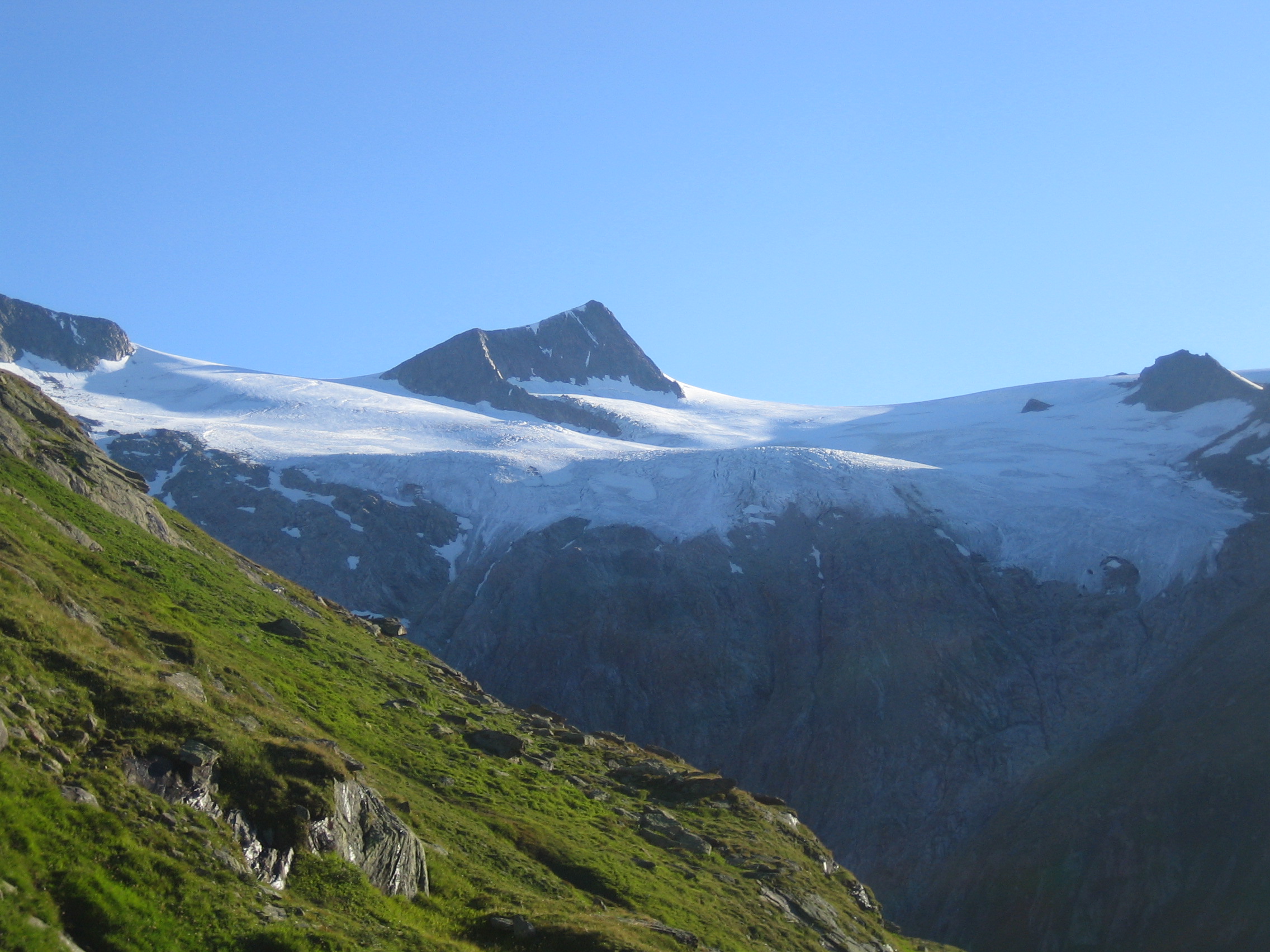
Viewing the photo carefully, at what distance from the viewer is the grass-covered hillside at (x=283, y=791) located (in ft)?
49.3

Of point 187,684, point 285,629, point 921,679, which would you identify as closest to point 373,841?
point 187,684

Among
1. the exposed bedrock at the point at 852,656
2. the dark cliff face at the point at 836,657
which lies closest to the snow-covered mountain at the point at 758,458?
the exposed bedrock at the point at 852,656

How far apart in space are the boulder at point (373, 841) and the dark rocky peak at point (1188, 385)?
128 metres

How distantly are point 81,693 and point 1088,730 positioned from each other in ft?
240

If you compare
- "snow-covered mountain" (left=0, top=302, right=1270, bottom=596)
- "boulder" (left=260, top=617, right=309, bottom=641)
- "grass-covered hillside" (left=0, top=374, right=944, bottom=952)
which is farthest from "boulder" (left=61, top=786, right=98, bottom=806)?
"snow-covered mountain" (left=0, top=302, right=1270, bottom=596)

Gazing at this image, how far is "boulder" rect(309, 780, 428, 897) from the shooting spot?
758 inches

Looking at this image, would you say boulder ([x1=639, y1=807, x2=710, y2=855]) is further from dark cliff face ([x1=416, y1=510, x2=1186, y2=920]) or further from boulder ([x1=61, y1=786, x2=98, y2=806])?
dark cliff face ([x1=416, y1=510, x2=1186, y2=920])

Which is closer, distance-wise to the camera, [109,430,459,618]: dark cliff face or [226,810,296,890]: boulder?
[226,810,296,890]: boulder

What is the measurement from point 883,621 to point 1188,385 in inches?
2802

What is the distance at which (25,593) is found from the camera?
21.1 m

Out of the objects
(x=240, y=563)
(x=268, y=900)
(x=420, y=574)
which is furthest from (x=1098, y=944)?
(x=420, y=574)

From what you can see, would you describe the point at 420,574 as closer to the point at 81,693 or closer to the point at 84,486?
the point at 84,486

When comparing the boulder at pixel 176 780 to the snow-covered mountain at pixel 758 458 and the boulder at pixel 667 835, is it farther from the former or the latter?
the snow-covered mountain at pixel 758 458

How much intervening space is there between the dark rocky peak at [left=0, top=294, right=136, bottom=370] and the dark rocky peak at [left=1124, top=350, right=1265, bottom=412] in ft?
545
